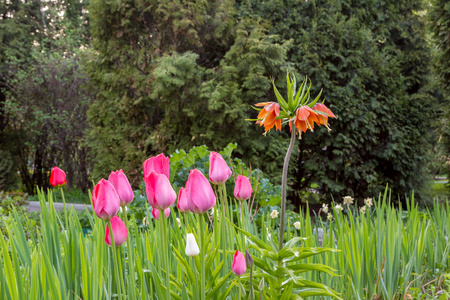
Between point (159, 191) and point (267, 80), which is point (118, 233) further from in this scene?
point (267, 80)

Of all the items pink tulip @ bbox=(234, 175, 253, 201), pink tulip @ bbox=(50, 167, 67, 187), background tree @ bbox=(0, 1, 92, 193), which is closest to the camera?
pink tulip @ bbox=(234, 175, 253, 201)

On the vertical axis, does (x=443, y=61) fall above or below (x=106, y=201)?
above

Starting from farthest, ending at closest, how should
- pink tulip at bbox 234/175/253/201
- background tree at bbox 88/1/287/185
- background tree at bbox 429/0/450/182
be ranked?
background tree at bbox 429/0/450/182, background tree at bbox 88/1/287/185, pink tulip at bbox 234/175/253/201

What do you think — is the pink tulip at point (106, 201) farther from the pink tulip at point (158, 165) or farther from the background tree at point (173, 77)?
the background tree at point (173, 77)

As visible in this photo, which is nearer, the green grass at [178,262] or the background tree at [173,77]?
the green grass at [178,262]

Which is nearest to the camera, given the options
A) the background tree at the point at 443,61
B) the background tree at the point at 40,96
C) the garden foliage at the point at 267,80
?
the garden foliage at the point at 267,80

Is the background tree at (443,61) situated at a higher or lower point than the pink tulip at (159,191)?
higher

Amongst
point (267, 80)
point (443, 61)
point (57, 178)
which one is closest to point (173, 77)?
point (267, 80)

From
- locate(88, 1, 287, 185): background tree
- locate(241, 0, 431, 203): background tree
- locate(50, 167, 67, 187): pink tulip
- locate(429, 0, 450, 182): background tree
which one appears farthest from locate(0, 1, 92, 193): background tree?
locate(50, 167, 67, 187): pink tulip

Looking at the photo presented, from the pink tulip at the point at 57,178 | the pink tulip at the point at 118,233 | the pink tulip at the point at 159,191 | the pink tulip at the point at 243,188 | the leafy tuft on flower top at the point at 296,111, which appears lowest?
the pink tulip at the point at 118,233

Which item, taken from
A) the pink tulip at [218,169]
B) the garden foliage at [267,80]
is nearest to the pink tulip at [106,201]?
the pink tulip at [218,169]

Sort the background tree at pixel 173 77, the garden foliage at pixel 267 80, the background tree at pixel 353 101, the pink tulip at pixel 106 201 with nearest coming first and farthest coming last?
1. the pink tulip at pixel 106 201
2. the background tree at pixel 173 77
3. the garden foliage at pixel 267 80
4. the background tree at pixel 353 101

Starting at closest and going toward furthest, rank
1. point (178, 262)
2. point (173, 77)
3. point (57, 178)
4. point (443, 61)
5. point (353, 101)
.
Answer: point (178, 262), point (57, 178), point (173, 77), point (353, 101), point (443, 61)

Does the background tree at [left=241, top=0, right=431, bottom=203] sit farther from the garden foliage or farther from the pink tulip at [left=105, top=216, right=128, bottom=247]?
the pink tulip at [left=105, top=216, right=128, bottom=247]
